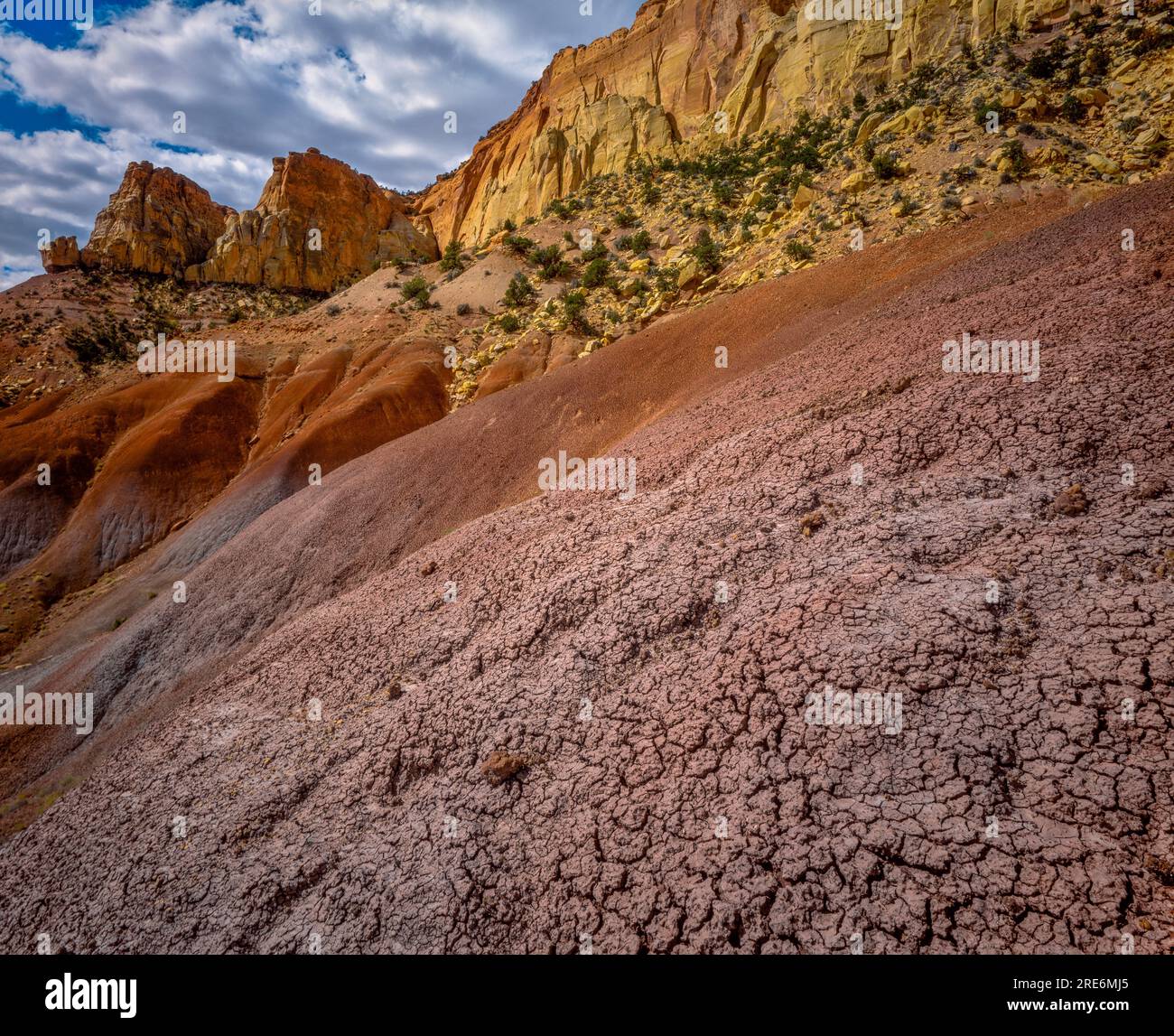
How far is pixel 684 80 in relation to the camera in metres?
39.0

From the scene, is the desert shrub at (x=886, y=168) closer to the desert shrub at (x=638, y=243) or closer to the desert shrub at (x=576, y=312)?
the desert shrub at (x=638, y=243)

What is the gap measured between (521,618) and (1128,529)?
4.59 m

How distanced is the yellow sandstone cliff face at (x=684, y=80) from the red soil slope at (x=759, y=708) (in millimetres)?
26126

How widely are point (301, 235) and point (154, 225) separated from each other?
15.0m

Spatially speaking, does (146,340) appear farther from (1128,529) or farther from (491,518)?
(1128,529)

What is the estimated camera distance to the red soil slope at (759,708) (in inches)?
90.9

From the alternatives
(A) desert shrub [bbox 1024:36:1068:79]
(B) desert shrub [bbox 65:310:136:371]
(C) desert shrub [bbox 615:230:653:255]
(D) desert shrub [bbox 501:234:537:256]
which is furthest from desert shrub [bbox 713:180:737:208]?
(B) desert shrub [bbox 65:310:136:371]

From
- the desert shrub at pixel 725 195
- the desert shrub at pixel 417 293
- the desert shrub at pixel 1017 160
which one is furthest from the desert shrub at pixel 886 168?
the desert shrub at pixel 417 293

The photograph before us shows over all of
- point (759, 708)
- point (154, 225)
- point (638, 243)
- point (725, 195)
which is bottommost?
point (759, 708)

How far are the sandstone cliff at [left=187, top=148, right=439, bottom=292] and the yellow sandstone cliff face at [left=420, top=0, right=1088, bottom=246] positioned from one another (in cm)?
1129

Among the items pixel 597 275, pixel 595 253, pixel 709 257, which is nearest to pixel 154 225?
pixel 595 253

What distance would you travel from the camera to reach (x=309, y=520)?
1322 cm

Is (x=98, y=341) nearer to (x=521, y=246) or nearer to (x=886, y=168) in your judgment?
(x=521, y=246)
